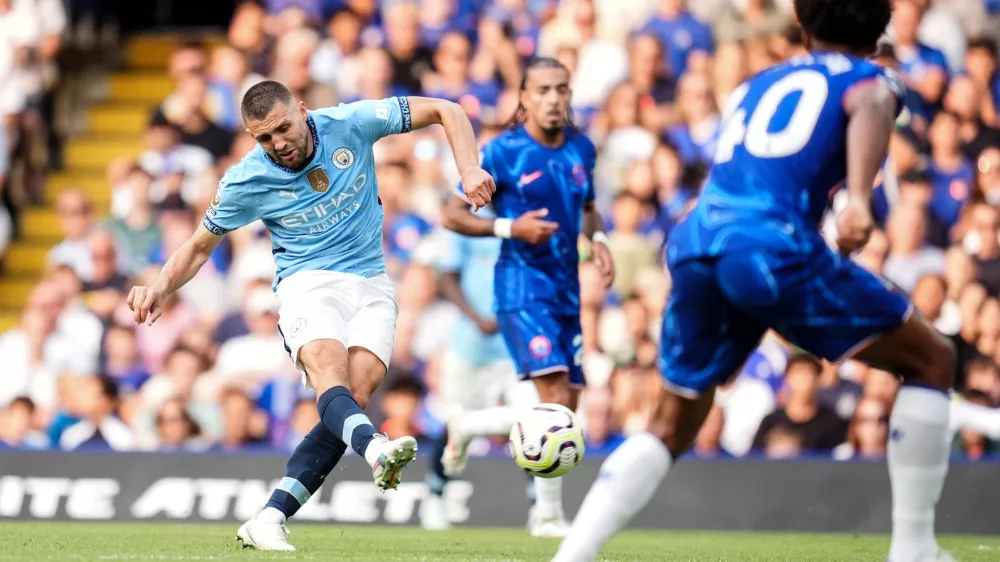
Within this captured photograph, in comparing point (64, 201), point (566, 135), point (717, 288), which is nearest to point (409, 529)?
point (566, 135)

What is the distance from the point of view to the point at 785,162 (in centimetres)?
486

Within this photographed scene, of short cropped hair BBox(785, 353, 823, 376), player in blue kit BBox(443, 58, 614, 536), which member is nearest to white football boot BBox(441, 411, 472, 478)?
player in blue kit BBox(443, 58, 614, 536)

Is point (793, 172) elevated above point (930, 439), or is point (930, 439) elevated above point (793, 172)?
point (793, 172)

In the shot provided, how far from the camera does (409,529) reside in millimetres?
9562

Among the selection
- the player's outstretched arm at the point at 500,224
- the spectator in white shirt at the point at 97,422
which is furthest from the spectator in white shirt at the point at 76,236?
the player's outstretched arm at the point at 500,224

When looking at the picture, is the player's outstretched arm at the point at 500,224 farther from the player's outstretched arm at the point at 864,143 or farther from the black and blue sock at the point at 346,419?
the player's outstretched arm at the point at 864,143

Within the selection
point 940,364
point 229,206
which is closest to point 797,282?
point 940,364

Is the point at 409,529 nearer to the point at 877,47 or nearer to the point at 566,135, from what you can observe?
the point at 566,135

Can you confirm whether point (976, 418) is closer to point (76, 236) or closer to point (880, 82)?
point (880, 82)

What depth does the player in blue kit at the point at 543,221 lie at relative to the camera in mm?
8102

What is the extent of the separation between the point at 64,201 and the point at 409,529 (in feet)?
20.6

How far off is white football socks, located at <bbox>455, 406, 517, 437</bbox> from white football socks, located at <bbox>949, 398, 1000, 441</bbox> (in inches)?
138

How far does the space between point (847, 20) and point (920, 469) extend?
5.07 feet

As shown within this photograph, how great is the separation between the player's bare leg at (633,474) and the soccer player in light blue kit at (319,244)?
183cm
